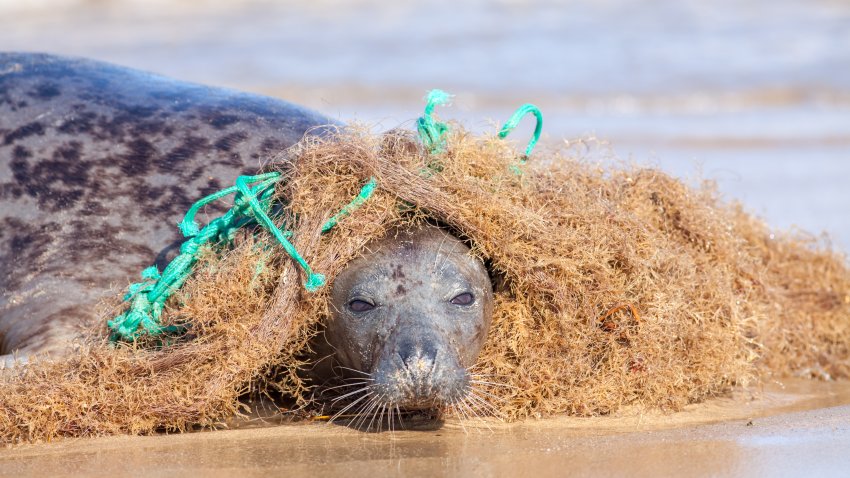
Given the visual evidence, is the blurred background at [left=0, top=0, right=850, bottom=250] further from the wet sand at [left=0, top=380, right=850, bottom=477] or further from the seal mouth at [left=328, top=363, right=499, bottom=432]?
the seal mouth at [left=328, top=363, right=499, bottom=432]

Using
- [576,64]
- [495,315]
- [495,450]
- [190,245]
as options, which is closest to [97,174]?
[190,245]

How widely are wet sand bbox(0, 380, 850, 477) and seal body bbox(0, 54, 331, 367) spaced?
895 mm

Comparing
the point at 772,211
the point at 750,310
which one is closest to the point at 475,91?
the point at 772,211

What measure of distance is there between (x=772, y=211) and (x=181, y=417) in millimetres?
4520

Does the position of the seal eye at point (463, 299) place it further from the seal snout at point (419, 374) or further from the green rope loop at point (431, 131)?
the green rope loop at point (431, 131)

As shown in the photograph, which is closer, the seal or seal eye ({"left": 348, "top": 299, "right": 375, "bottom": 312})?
the seal

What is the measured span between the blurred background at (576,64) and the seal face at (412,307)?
11.1ft

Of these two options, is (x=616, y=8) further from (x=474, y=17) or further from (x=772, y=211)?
(x=772, y=211)

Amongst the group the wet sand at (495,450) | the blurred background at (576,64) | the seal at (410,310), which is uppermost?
the blurred background at (576,64)

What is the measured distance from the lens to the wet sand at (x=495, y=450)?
9.53 feet

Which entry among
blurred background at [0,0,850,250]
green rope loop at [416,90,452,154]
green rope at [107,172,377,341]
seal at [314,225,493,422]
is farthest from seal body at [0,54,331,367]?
Answer: blurred background at [0,0,850,250]

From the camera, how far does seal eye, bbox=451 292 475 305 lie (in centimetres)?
330

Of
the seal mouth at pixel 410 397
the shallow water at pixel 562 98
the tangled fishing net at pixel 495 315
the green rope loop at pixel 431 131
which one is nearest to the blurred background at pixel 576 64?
the shallow water at pixel 562 98

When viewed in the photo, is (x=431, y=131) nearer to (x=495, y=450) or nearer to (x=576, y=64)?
(x=495, y=450)
